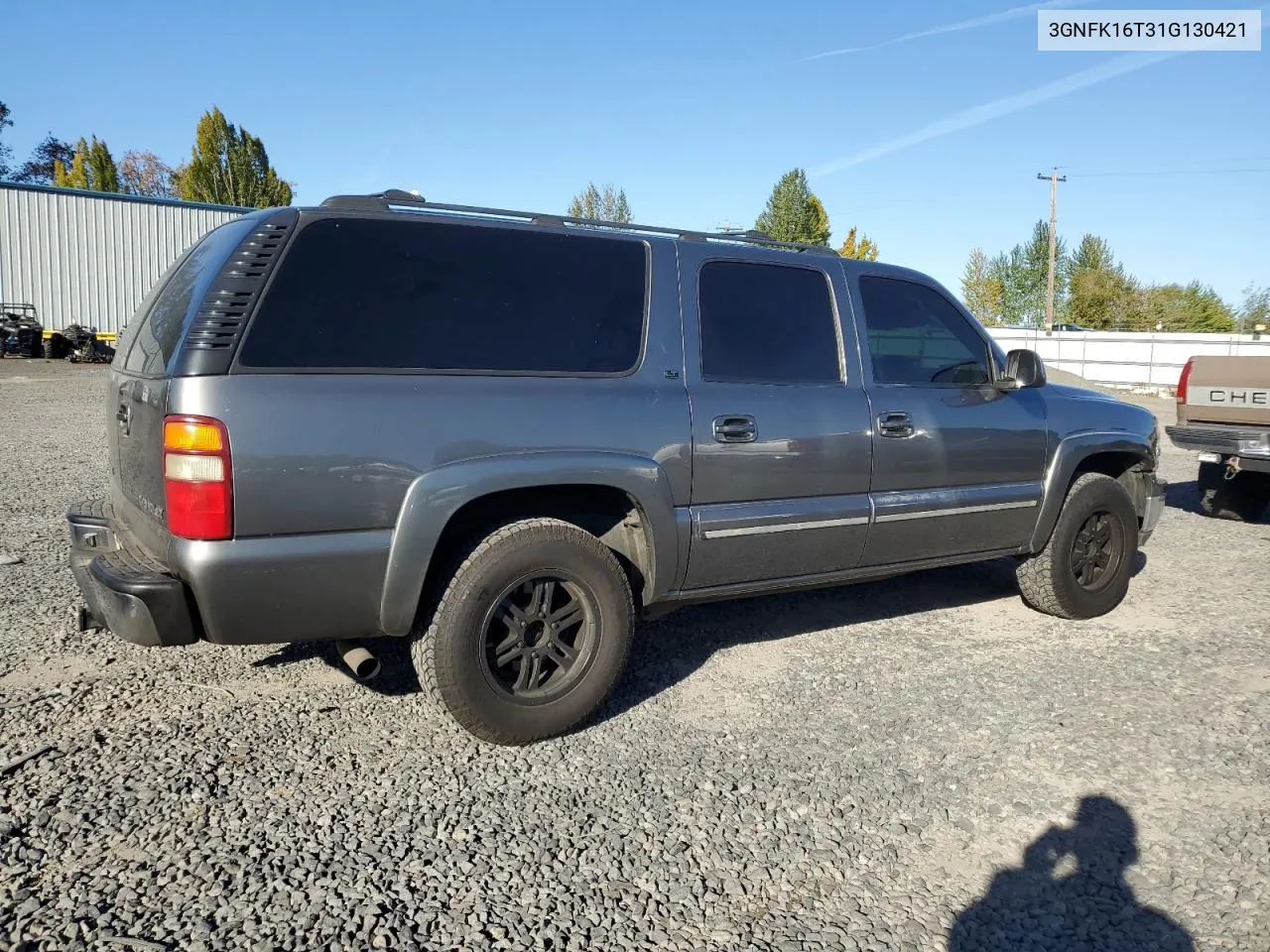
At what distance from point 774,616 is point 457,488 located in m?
2.49

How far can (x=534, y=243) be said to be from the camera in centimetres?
362

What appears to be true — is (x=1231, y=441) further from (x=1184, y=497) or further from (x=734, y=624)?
(x=734, y=624)

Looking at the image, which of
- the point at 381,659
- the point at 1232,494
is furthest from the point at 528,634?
the point at 1232,494

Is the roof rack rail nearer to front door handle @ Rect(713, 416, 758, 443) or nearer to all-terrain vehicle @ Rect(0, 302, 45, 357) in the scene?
front door handle @ Rect(713, 416, 758, 443)

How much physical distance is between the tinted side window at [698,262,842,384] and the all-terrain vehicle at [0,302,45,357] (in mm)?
25749

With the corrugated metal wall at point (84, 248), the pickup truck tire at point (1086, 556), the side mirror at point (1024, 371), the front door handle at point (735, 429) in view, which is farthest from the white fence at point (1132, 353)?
the front door handle at point (735, 429)

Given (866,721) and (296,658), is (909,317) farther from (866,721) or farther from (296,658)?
(296,658)

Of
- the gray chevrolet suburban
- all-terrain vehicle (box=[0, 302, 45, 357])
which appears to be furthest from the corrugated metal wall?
the gray chevrolet suburban

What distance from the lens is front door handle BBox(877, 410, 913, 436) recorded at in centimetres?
431

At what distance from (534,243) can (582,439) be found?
0.78 m

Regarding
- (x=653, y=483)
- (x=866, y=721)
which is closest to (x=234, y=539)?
(x=653, y=483)

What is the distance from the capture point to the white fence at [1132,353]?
3181 centimetres

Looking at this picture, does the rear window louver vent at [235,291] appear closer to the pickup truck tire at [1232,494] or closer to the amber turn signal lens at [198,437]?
the amber turn signal lens at [198,437]

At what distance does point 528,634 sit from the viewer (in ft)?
11.6
